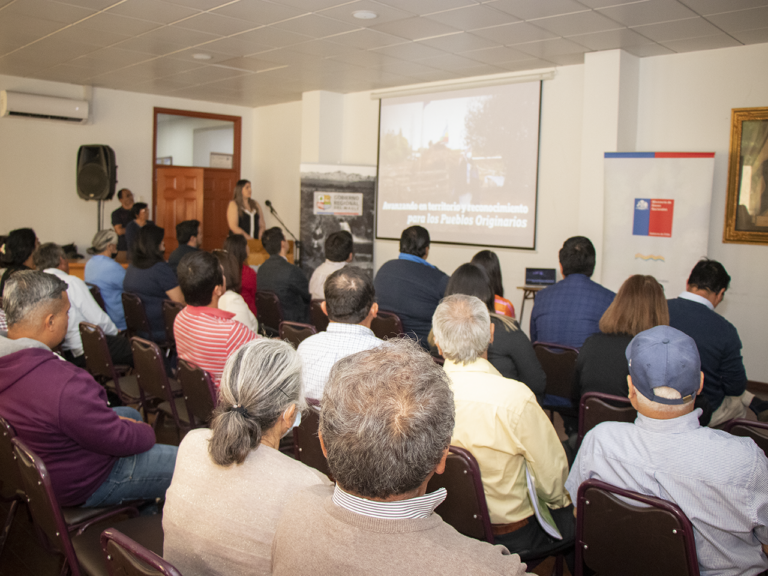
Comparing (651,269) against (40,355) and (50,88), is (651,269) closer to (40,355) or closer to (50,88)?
(40,355)

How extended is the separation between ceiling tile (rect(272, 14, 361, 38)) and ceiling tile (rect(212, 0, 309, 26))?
0.35ft

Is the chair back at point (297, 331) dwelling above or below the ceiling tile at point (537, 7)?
below

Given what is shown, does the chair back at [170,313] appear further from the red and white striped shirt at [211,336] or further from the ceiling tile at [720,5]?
the ceiling tile at [720,5]

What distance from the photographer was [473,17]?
4750 mm

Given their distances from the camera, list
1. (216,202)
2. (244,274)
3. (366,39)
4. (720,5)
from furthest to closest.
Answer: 1. (216,202)
2. (366,39)
3. (244,274)
4. (720,5)

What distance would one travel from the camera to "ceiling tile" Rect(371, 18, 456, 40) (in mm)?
4939

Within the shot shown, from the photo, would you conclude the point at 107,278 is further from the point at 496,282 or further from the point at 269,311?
the point at 496,282

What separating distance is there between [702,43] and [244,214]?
20.2ft

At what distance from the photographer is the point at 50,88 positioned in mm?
8141

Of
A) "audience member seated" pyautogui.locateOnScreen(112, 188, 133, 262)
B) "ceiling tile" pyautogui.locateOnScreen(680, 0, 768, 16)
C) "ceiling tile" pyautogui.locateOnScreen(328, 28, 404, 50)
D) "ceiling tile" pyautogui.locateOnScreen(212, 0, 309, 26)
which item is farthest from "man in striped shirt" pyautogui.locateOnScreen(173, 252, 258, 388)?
"audience member seated" pyautogui.locateOnScreen(112, 188, 133, 262)

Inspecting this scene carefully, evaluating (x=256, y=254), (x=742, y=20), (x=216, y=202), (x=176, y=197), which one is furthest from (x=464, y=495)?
(x=216, y=202)

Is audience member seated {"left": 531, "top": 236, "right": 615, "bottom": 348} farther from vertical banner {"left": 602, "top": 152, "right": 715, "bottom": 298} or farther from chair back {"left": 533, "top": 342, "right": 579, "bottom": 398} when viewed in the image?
vertical banner {"left": 602, "top": 152, "right": 715, "bottom": 298}

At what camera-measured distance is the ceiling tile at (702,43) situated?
5102mm

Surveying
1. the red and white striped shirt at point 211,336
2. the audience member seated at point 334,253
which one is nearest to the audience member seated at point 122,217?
the audience member seated at point 334,253
